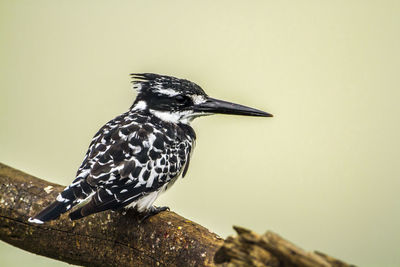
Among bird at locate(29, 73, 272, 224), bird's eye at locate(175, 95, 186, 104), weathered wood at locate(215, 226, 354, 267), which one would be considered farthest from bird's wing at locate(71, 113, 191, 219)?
weathered wood at locate(215, 226, 354, 267)

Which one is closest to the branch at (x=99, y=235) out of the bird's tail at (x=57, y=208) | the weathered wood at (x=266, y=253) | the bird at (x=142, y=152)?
the bird at (x=142, y=152)

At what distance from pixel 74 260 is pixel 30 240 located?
0.94 feet

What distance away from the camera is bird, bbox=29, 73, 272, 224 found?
234 centimetres

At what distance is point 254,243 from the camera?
155cm

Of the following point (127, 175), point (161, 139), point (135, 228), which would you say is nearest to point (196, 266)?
point (135, 228)

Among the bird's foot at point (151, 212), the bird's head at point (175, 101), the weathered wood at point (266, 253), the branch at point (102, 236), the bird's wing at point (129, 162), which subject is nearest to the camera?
the weathered wood at point (266, 253)

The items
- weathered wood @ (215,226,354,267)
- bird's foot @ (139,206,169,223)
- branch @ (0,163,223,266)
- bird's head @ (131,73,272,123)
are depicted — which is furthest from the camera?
bird's head @ (131,73,272,123)

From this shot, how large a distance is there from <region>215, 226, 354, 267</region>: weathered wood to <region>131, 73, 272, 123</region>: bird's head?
1.39 metres

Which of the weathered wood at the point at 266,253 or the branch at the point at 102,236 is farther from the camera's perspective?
the branch at the point at 102,236

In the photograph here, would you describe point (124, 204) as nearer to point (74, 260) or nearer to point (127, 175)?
point (127, 175)

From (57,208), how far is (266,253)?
3.62 ft

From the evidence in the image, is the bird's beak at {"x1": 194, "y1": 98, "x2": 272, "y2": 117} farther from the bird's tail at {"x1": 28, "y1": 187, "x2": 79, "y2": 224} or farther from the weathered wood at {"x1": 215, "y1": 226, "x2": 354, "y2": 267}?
the weathered wood at {"x1": 215, "y1": 226, "x2": 354, "y2": 267}

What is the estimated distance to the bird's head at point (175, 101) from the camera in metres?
2.91

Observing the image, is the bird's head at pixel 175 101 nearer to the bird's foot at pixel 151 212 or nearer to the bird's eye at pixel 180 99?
the bird's eye at pixel 180 99
